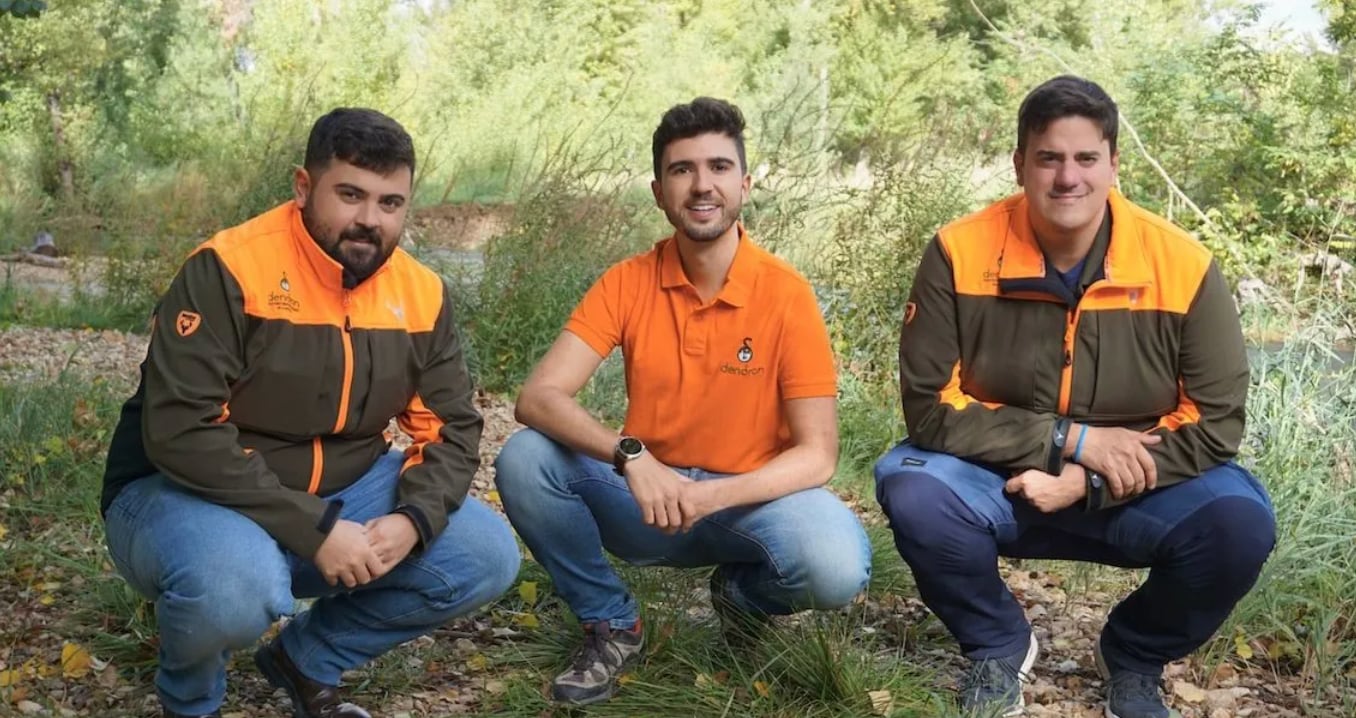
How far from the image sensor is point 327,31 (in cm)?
2169

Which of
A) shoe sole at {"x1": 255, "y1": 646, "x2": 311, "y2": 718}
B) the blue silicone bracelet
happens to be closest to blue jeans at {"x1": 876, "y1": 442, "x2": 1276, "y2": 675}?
the blue silicone bracelet

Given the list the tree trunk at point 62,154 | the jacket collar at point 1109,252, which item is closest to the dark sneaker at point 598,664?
the jacket collar at point 1109,252

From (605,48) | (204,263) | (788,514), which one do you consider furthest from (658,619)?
(605,48)

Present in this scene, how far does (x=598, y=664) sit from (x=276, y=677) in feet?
2.45

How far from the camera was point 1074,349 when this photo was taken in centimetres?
332

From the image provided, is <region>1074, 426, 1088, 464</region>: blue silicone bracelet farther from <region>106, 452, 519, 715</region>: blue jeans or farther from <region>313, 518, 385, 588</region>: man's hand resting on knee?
<region>313, 518, 385, 588</region>: man's hand resting on knee

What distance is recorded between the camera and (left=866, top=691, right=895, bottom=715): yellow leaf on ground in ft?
10.1

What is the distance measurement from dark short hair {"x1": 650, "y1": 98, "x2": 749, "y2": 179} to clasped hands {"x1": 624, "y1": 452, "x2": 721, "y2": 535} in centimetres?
82

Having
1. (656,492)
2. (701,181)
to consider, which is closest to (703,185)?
(701,181)

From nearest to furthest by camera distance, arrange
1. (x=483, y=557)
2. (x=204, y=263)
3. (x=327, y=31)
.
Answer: (x=204, y=263)
(x=483, y=557)
(x=327, y=31)

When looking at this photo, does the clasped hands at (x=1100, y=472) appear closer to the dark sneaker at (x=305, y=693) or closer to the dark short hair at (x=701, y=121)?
the dark short hair at (x=701, y=121)

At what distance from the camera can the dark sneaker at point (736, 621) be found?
3359mm

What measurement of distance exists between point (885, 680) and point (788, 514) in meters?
0.44

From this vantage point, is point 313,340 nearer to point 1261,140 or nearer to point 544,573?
point 544,573
